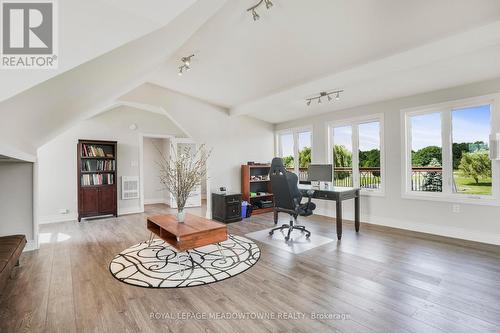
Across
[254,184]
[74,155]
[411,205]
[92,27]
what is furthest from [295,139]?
[92,27]

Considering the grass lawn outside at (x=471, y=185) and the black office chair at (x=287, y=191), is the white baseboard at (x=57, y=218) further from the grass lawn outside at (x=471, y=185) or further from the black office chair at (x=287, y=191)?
the grass lawn outside at (x=471, y=185)

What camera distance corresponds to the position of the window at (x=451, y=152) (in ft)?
12.4

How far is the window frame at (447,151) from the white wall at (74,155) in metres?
5.93

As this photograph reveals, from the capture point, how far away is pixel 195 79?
14.6 ft

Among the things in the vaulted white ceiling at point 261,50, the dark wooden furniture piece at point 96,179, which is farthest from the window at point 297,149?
the dark wooden furniture piece at point 96,179

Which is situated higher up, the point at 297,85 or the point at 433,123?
the point at 297,85

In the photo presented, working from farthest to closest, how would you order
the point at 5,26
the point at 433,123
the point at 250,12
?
1. the point at 433,123
2. the point at 250,12
3. the point at 5,26

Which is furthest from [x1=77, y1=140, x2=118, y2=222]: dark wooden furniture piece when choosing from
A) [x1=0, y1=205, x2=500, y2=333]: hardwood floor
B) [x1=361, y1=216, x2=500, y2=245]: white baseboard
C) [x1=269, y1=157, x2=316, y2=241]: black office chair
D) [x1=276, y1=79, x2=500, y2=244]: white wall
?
[x1=361, y1=216, x2=500, y2=245]: white baseboard

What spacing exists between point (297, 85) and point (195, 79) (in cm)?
190

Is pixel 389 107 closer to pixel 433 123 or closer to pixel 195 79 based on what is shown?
pixel 433 123

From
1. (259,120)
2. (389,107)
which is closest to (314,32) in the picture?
(389,107)

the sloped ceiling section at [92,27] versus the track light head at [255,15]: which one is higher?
the track light head at [255,15]

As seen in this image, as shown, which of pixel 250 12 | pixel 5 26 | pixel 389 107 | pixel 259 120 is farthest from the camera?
pixel 259 120

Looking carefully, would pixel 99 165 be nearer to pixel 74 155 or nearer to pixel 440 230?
pixel 74 155
